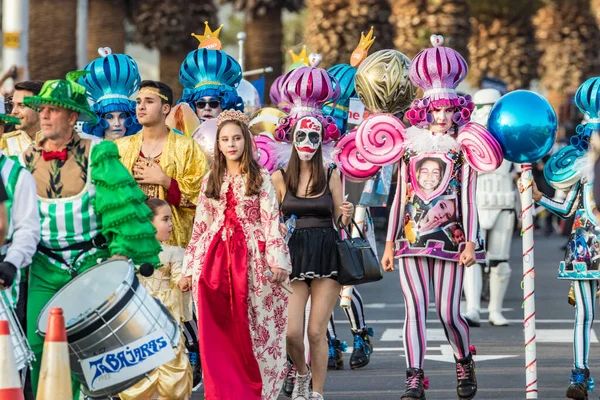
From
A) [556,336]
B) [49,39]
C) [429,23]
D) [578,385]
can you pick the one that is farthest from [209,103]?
[429,23]

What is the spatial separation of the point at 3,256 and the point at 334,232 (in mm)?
2843

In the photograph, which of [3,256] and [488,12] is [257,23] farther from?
[3,256]

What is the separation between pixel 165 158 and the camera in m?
9.77

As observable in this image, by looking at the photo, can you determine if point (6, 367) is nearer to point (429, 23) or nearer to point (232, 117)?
point (232, 117)

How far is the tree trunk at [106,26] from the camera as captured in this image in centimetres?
2966

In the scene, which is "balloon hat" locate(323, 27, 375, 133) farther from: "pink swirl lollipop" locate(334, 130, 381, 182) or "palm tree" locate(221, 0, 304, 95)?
"palm tree" locate(221, 0, 304, 95)

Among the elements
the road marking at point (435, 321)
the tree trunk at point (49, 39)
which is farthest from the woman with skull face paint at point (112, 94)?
the tree trunk at point (49, 39)

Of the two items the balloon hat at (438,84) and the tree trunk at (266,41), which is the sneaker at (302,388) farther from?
the tree trunk at (266,41)

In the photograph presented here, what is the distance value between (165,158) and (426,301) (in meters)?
1.95

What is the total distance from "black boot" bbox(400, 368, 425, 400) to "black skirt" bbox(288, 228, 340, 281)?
0.80 meters

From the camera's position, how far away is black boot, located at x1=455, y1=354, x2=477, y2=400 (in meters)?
9.70

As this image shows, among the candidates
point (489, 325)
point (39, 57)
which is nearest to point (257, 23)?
point (39, 57)

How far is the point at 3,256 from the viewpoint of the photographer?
744 cm

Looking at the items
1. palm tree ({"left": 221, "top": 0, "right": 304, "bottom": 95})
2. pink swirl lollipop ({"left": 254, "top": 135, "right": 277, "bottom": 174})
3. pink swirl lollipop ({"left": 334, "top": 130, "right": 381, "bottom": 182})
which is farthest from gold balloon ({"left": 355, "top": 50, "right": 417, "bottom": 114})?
palm tree ({"left": 221, "top": 0, "right": 304, "bottom": 95})
